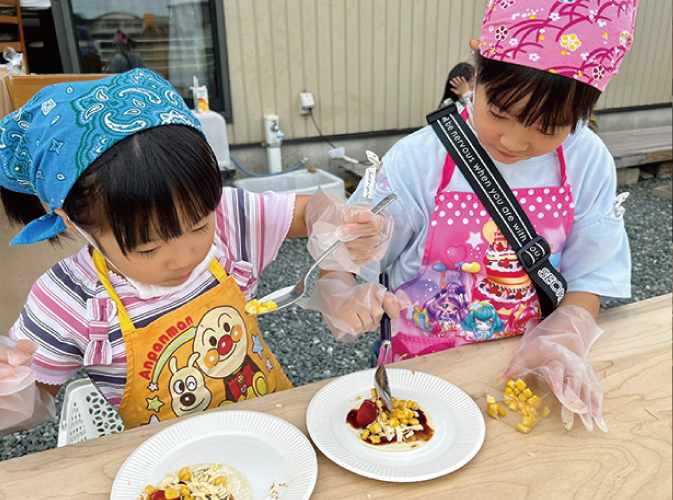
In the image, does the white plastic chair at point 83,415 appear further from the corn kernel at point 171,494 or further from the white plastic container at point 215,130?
the white plastic container at point 215,130

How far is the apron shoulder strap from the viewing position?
1.19 metres

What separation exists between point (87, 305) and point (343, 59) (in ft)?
15.1

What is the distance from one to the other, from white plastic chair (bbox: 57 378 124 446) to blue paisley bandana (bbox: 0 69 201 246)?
1.76 ft

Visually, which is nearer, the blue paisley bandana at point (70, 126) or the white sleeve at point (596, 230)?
the blue paisley bandana at point (70, 126)

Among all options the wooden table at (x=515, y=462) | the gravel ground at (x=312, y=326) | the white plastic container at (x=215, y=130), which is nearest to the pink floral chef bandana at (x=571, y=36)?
the wooden table at (x=515, y=462)

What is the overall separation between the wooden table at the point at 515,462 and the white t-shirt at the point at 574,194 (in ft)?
1.10

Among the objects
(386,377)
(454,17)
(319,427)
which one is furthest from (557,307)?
(454,17)

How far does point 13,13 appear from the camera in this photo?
4.30m

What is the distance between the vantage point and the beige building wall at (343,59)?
4855 millimetres

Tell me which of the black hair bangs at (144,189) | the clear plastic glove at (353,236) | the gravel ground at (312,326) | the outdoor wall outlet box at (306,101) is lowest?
the gravel ground at (312,326)

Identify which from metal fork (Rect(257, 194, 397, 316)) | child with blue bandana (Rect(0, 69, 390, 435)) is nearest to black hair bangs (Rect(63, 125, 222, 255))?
child with blue bandana (Rect(0, 69, 390, 435))

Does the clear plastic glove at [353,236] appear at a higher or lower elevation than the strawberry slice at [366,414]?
higher

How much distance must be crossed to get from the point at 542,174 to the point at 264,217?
2.67ft

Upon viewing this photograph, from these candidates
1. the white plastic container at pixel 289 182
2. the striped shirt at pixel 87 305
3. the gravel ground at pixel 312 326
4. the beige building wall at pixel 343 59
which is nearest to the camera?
the striped shirt at pixel 87 305
